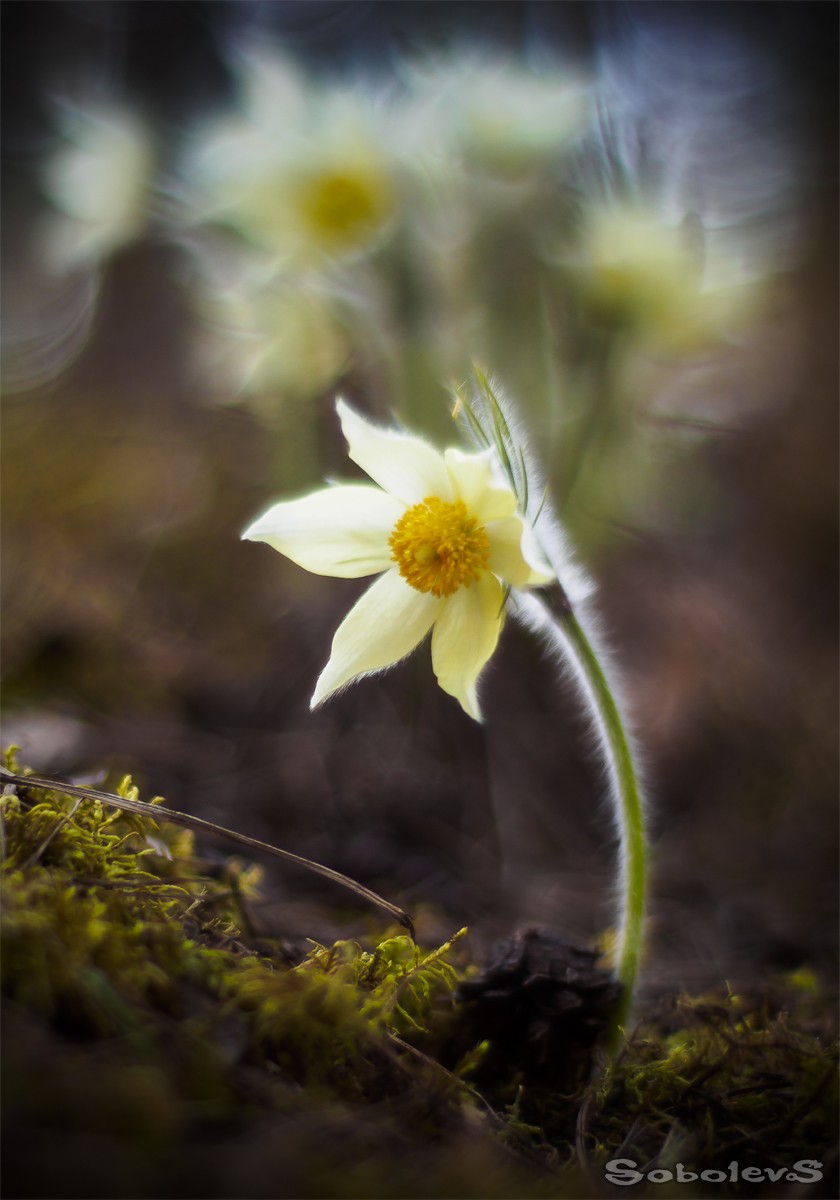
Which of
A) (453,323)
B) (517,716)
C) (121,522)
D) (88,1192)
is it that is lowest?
(517,716)

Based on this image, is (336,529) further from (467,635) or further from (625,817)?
(625,817)

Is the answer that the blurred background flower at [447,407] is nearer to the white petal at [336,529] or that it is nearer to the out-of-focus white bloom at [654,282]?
the out-of-focus white bloom at [654,282]

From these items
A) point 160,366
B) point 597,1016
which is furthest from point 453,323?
point 160,366

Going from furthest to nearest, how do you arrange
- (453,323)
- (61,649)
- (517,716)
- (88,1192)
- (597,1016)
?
(517,716), (61,649), (453,323), (597,1016), (88,1192)

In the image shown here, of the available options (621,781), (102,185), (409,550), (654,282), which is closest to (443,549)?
(409,550)

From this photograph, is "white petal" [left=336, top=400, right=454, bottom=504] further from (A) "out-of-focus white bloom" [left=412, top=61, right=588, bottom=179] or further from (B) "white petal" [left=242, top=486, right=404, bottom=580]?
(A) "out-of-focus white bloom" [left=412, top=61, right=588, bottom=179]

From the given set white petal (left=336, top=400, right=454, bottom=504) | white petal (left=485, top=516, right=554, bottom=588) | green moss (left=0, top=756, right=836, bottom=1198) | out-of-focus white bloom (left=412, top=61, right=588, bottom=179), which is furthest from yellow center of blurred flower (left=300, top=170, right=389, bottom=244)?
green moss (left=0, top=756, right=836, bottom=1198)

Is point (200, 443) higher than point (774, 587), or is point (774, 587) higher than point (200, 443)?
point (200, 443)

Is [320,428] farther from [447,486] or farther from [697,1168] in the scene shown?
[697,1168]
